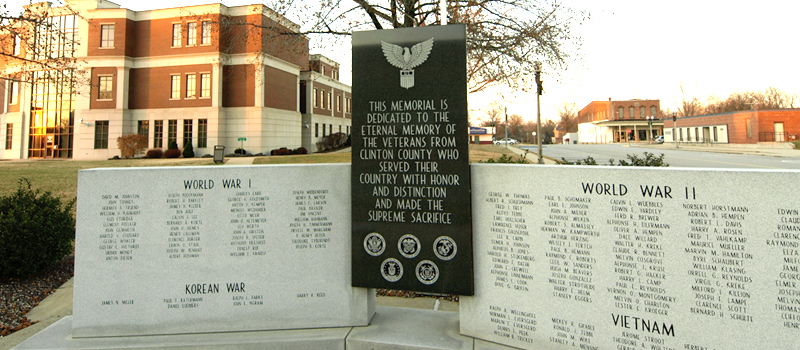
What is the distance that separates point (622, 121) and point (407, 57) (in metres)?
90.4

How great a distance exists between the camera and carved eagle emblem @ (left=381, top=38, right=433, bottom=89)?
358 centimetres

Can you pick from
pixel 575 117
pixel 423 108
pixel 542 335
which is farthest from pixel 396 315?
pixel 575 117

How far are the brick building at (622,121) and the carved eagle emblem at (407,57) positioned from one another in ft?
284

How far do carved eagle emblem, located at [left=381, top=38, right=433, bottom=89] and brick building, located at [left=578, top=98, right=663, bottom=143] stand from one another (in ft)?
284

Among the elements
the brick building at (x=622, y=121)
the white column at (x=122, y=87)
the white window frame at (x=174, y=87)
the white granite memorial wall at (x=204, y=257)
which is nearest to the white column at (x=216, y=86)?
the white window frame at (x=174, y=87)

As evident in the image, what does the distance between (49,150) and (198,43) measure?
18.1 metres

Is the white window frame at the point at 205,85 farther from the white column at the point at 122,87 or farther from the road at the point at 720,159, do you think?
the road at the point at 720,159

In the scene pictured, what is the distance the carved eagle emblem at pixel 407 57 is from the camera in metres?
3.58

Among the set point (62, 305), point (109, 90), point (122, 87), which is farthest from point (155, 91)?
point (62, 305)

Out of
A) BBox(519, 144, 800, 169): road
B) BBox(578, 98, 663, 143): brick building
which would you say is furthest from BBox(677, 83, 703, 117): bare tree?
BBox(519, 144, 800, 169): road

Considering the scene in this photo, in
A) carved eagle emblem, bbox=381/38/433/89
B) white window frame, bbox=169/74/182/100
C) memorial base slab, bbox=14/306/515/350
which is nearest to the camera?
memorial base slab, bbox=14/306/515/350

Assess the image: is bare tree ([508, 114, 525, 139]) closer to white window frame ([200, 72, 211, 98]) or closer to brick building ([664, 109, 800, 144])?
→ brick building ([664, 109, 800, 144])

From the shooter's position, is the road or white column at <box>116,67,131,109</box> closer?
the road

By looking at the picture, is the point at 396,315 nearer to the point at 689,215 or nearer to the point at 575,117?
the point at 689,215
